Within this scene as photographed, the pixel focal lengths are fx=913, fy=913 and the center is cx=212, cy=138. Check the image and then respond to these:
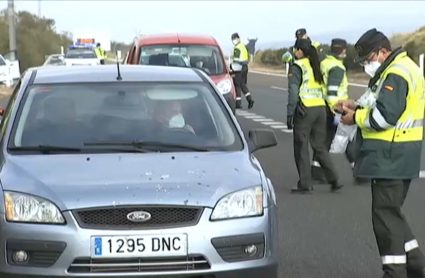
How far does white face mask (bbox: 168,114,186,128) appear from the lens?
664cm

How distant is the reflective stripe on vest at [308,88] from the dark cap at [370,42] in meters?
4.25

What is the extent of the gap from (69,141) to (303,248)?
2.54 meters

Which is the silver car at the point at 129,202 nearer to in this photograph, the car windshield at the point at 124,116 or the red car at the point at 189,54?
the car windshield at the point at 124,116

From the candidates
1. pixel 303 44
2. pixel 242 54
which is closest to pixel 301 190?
pixel 303 44

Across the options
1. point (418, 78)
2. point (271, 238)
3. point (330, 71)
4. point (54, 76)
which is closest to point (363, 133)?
point (418, 78)

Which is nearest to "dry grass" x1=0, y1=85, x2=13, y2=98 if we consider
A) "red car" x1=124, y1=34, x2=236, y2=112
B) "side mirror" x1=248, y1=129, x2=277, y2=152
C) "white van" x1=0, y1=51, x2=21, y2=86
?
"white van" x1=0, y1=51, x2=21, y2=86

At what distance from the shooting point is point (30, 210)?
543 centimetres

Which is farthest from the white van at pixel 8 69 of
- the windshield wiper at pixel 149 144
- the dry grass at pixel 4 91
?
the windshield wiper at pixel 149 144

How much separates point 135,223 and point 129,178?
1.12ft

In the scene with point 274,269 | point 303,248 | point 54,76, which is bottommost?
point 303,248

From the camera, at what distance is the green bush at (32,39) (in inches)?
2424

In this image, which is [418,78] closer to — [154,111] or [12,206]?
[154,111]

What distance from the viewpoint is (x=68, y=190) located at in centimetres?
546

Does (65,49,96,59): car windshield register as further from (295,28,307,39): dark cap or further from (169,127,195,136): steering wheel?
(169,127,195,136): steering wheel
